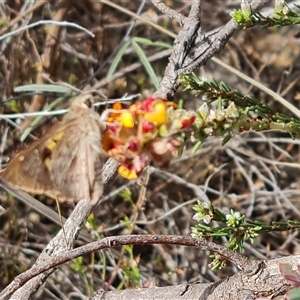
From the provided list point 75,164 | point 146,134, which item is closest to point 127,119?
point 146,134

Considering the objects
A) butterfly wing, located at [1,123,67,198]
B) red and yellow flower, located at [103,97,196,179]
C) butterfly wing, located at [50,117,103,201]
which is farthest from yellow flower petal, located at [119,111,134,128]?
butterfly wing, located at [1,123,67,198]

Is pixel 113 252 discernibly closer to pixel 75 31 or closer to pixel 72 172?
pixel 72 172

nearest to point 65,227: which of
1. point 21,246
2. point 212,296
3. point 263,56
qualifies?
point 212,296

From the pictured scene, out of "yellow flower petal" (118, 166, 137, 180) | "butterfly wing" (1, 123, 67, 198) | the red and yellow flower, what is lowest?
"butterfly wing" (1, 123, 67, 198)

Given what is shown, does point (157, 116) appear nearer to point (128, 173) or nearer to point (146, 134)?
point (146, 134)

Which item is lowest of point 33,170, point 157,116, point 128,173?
point 33,170

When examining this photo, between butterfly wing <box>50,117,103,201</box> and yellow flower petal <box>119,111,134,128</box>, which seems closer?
yellow flower petal <box>119,111,134,128</box>

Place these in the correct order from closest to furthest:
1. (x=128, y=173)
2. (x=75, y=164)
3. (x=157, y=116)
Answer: (x=157, y=116)
(x=128, y=173)
(x=75, y=164)

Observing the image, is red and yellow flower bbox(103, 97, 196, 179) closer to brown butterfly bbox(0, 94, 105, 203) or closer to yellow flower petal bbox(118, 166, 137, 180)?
yellow flower petal bbox(118, 166, 137, 180)
